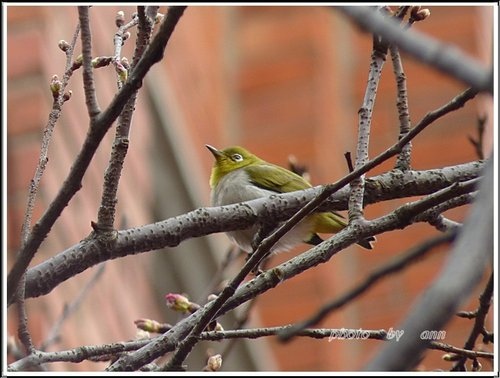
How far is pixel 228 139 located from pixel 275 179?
5355 mm

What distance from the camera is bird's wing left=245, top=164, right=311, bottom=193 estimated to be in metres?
3.42

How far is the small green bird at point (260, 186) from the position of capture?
3244 millimetres

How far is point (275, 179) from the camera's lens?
360 centimetres

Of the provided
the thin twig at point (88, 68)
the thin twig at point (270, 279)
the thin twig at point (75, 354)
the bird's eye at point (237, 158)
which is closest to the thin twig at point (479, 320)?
the thin twig at point (270, 279)

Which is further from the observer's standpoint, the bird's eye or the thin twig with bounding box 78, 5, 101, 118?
the bird's eye

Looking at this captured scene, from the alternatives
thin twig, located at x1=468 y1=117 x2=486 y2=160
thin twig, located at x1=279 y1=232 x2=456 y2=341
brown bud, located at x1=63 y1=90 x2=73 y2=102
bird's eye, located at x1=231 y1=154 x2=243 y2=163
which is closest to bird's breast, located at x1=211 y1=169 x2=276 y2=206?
bird's eye, located at x1=231 y1=154 x2=243 y2=163

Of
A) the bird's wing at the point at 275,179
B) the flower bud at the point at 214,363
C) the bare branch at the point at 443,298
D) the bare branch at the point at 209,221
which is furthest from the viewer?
the bird's wing at the point at 275,179

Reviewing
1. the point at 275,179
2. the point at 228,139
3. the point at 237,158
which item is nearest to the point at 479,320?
the point at 275,179

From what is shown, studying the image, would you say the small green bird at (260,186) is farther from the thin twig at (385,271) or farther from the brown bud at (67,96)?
the thin twig at (385,271)

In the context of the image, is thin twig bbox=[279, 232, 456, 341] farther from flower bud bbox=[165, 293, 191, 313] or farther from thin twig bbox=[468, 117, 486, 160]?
thin twig bbox=[468, 117, 486, 160]

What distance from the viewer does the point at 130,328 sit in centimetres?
476

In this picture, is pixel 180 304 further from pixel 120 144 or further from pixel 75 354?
pixel 120 144

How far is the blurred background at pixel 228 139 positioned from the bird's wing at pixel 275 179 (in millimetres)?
566

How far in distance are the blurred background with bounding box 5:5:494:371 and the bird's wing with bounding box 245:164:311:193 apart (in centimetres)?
57
